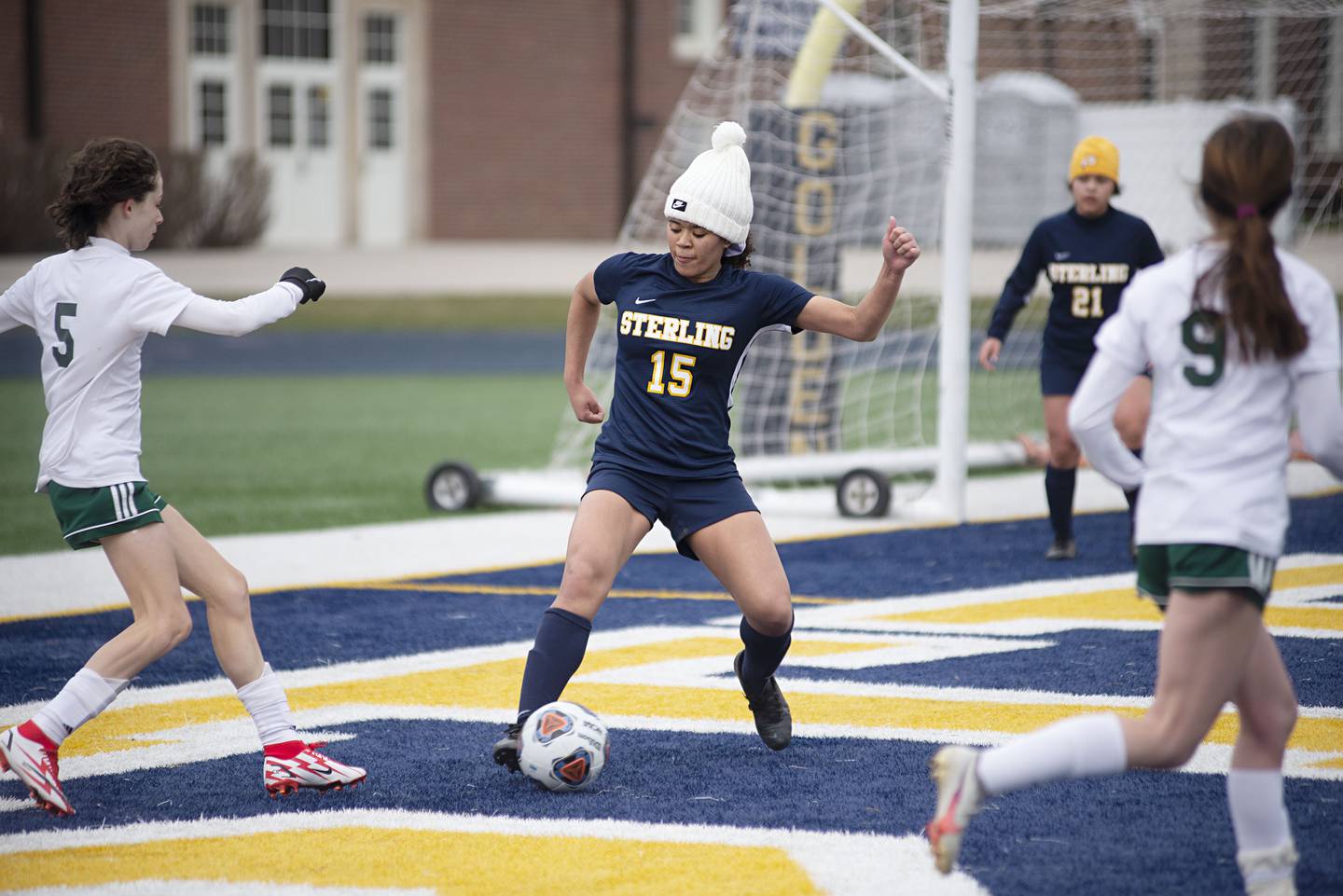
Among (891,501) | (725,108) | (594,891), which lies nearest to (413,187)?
(725,108)

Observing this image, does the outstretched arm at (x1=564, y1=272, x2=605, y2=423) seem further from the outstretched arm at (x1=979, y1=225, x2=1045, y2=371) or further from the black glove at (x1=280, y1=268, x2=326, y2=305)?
the outstretched arm at (x1=979, y1=225, x2=1045, y2=371)

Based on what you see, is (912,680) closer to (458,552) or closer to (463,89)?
(458,552)

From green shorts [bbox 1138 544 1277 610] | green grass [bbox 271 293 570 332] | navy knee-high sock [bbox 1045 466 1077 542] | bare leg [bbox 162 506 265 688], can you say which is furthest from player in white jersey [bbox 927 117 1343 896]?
green grass [bbox 271 293 570 332]

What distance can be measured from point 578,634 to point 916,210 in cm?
934

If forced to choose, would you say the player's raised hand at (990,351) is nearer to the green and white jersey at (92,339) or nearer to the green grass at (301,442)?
the green grass at (301,442)

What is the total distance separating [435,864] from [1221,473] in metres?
2.09

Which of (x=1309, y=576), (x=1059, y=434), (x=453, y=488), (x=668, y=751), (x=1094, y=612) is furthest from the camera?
(x=453, y=488)

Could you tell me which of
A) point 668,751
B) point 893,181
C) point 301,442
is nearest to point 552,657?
point 668,751

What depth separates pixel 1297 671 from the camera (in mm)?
6270

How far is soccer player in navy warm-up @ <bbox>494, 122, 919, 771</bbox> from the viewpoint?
5.08 m

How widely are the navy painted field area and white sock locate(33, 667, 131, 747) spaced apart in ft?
0.81

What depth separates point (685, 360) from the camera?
523cm

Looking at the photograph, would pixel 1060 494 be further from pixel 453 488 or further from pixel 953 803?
pixel 953 803

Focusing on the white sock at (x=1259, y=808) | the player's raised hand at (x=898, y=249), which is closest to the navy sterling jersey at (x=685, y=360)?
the player's raised hand at (x=898, y=249)
